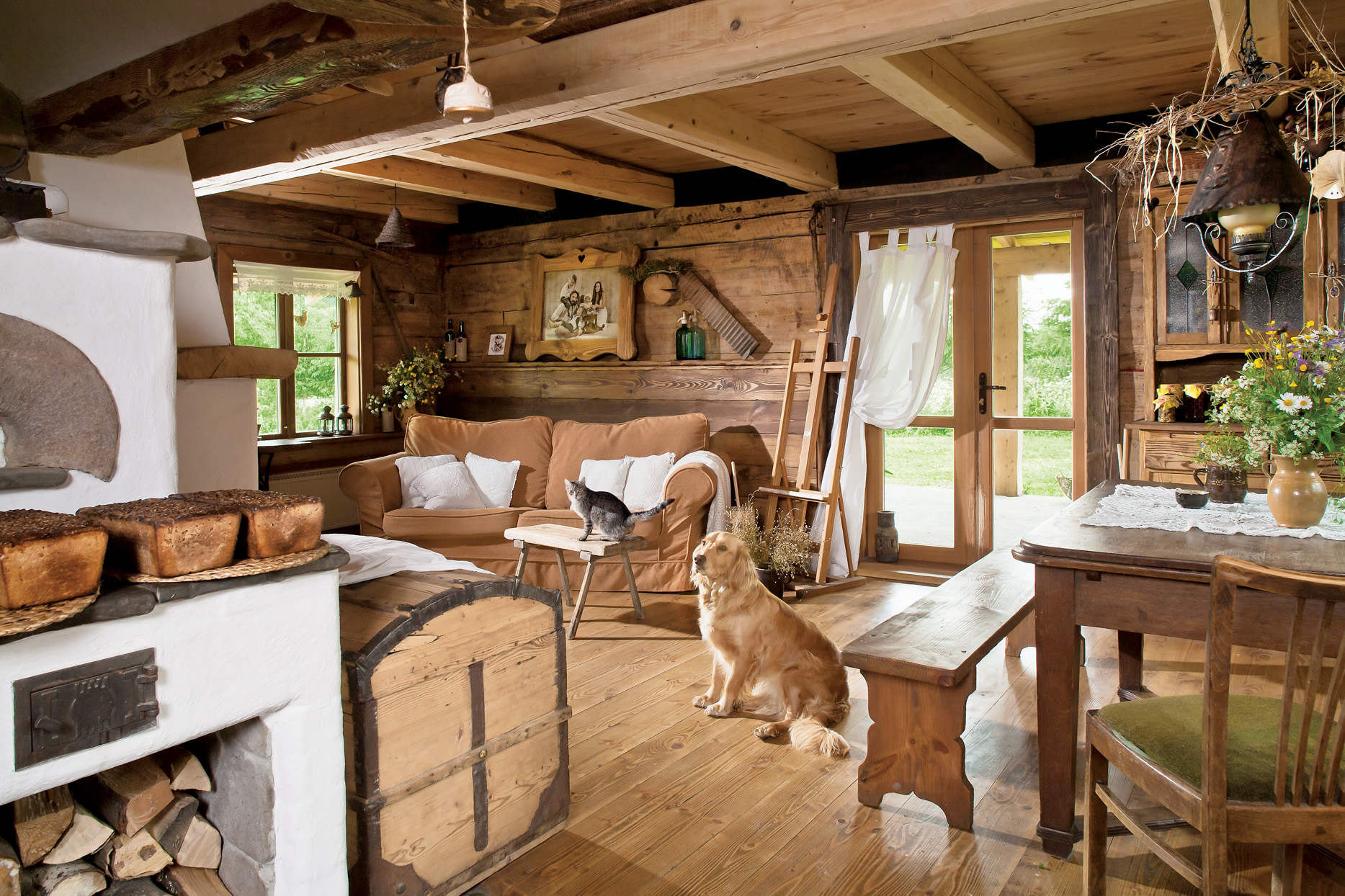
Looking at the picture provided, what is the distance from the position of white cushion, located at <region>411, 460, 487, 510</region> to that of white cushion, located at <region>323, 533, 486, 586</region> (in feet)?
7.83

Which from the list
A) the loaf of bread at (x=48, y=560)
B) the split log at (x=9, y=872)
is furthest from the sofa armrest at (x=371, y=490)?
the loaf of bread at (x=48, y=560)

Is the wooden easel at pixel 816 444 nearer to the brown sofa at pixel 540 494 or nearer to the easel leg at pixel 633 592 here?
the brown sofa at pixel 540 494

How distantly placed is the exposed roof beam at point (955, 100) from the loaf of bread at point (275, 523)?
205 centimetres

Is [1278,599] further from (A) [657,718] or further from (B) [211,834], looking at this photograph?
(B) [211,834]

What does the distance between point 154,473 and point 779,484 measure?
365 cm

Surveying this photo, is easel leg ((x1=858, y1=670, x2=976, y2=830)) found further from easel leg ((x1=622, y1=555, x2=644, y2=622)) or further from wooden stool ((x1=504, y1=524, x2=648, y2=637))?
easel leg ((x1=622, y1=555, x2=644, y2=622))

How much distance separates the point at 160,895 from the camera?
174 centimetres

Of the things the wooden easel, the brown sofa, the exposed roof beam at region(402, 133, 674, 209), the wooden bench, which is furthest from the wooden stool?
the exposed roof beam at region(402, 133, 674, 209)

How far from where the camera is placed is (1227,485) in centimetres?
266

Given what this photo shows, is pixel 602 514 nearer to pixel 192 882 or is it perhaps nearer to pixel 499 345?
pixel 192 882

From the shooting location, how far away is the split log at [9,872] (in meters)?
1.50

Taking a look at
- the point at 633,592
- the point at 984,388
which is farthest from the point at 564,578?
the point at 984,388

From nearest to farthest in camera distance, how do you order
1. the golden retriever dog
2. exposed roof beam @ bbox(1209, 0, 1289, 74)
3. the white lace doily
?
the white lace doily
exposed roof beam @ bbox(1209, 0, 1289, 74)
the golden retriever dog

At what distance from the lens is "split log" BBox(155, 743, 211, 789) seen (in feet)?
5.87
